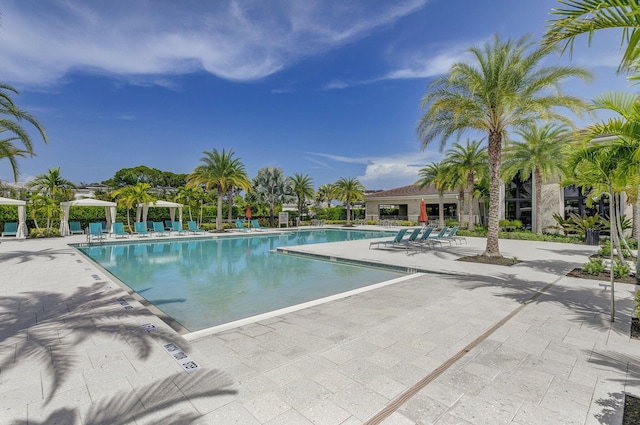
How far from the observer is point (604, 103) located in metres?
5.54

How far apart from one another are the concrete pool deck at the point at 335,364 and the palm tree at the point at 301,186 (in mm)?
29448

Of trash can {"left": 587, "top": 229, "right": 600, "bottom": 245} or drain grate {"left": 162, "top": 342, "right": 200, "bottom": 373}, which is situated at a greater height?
trash can {"left": 587, "top": 229, "right": 600, "bottom": 245}

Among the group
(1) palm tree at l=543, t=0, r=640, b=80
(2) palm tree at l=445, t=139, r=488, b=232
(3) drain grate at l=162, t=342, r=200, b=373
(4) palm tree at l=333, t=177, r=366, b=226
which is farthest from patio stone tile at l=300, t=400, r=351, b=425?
(4) palm tree at l=333, t=177, r=366, b=226

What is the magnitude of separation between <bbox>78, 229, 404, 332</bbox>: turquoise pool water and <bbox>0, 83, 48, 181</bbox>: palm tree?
515 cm

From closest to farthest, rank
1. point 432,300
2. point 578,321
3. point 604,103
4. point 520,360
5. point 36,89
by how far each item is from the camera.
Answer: point 520,360 → point 578,321 → point 604,103 → point 432,300 → point 36,89

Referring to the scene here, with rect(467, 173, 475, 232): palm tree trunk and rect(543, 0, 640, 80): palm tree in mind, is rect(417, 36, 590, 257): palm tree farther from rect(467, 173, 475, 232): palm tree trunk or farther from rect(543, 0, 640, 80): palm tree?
rect(467, 173, 475, 232): palm tree trunk

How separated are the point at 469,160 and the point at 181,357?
24.3 metres

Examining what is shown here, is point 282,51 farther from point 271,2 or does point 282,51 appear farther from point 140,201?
point 140,201

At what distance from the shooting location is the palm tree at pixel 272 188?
33.7 m

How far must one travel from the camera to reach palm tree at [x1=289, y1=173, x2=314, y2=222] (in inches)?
1390

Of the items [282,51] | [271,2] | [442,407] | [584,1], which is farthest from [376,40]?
[442,407]

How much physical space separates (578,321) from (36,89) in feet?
94.3

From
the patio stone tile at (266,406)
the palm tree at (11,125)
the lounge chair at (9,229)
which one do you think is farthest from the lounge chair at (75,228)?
the patio stone tile at (266,406)

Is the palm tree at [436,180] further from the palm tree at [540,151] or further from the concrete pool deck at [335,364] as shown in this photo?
the concrete pool deck at [335,364]
